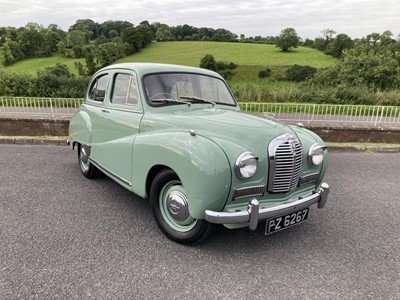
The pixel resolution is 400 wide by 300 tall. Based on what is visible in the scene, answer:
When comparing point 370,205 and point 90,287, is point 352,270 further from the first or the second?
point 90,287

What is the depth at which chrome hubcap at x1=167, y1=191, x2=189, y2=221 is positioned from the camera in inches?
111

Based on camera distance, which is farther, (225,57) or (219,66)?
(225,57)

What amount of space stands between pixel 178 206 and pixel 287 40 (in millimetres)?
61822

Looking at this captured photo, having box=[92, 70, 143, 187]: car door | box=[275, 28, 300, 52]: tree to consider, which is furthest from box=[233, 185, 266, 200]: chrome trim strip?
box=[275, 28, 300, 52]: tree

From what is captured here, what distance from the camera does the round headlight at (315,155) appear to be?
304 centimetres

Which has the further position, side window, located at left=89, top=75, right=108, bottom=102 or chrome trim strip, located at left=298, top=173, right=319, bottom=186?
side window, located at left=89, top=75, right=108, bottom=102

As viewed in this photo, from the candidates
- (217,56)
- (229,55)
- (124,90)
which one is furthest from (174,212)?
(229,55)

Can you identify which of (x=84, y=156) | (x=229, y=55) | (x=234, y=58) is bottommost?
(x=84, y=156)

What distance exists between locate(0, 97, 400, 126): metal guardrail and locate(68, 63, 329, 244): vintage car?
4.29m

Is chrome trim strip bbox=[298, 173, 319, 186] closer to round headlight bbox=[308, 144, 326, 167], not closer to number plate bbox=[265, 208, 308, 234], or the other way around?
round headlight bbox=[308, 144, 326, 167]

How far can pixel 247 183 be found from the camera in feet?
8.59

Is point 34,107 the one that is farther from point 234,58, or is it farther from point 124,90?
point 234,58

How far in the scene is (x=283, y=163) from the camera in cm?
278

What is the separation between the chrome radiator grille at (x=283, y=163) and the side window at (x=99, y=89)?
269cm
